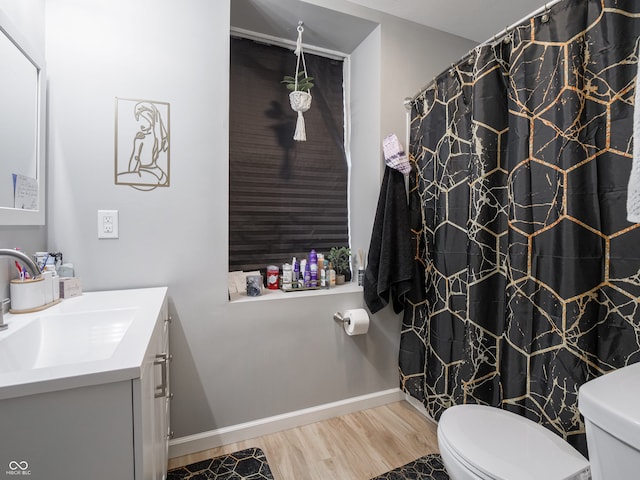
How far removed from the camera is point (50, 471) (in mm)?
586

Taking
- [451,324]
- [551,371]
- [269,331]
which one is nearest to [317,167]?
[269,331]

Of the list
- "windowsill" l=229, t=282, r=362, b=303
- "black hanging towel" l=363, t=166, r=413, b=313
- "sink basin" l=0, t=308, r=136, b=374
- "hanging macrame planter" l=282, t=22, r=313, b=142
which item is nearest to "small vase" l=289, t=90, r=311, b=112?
"hanging macrame planter" l=282, t=22, r=313, b=142

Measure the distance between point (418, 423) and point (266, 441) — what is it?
2.88ft

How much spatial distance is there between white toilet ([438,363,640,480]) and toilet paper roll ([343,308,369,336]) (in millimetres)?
644

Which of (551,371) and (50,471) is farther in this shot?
(551,371)

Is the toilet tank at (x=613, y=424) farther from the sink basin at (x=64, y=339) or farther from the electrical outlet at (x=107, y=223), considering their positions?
the electrical outlet at (x=107, y=223)

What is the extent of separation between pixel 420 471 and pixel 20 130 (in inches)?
86.7

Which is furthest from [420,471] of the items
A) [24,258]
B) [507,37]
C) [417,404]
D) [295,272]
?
[507,37]

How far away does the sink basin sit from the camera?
859 millimetres

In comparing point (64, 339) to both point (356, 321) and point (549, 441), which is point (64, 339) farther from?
point (549, 441)

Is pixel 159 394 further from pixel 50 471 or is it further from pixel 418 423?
pixel 418 423

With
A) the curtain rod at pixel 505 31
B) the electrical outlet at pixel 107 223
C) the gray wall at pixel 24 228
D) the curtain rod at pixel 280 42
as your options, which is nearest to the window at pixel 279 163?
the curtain rod at pixel 280 42

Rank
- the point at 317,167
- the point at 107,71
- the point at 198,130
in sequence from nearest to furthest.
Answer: the point at 107,71
the point at 198,130
the point at 317,167

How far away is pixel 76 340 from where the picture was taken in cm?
100
